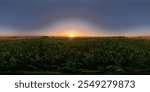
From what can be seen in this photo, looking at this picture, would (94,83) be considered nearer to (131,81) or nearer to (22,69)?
(131,81)

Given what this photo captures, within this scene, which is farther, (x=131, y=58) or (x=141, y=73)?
(x=131, y=58)

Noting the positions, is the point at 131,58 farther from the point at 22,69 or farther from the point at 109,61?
the point at 22,69

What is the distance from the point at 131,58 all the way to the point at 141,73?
352cm

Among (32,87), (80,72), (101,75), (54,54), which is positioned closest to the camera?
(32,87)

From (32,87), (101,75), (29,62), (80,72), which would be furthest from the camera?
(29,62)

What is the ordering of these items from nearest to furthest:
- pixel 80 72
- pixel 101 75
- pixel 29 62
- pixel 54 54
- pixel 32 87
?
pixel 32 87, pixel 101 75, pixel 80 72, pixel 29 62, pixel 54 54

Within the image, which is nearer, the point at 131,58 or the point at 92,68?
the point at 92,68

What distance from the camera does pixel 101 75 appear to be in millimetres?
22953

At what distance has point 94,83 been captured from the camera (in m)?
21.5

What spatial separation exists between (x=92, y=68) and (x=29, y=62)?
3622mm

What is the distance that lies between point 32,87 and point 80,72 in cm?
411

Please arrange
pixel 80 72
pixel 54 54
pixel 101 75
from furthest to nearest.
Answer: pixel 54 54, pixel 80 72, pixel 101 75

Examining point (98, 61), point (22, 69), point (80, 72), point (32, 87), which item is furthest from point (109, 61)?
point (32, 87)

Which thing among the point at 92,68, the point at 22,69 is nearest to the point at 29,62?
the point at 22,69
